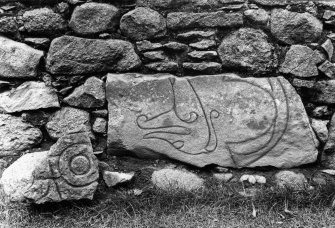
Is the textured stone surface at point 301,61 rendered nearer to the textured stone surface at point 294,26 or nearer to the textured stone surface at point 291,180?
the textured stone surface at point 294,26

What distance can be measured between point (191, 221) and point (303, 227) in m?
0.64

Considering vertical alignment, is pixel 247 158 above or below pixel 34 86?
below

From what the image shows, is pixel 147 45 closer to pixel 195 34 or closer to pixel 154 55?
pixel 154 55

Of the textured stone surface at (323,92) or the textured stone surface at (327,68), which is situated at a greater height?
the textured stone surface at (327,68)

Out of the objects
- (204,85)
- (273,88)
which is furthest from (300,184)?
(204,85)

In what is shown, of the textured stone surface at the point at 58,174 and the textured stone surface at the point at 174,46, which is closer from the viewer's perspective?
the textured stone surface at the point at 58,174

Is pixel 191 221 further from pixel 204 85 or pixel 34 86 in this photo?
pixel 34 86

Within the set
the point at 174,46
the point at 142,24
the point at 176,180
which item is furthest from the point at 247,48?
Answer: the point at 176,180

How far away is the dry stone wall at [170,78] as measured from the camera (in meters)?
2.79

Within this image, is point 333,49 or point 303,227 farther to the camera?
point 333,49

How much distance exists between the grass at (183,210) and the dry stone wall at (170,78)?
225 mm

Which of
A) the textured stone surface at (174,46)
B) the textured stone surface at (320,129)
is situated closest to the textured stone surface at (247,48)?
the textured stone surface at (174,46)

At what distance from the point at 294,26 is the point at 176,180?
1228 mm

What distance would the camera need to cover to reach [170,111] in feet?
9.23
